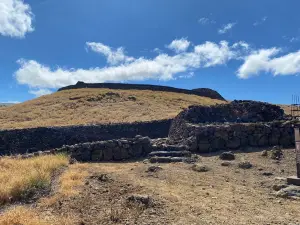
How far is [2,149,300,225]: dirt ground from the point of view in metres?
7.98

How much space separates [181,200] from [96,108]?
4446cm

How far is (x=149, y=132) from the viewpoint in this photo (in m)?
35.2

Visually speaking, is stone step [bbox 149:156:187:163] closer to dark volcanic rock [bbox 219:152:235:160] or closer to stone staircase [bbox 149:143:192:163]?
stone staircase [bbox 149:143:192:163]

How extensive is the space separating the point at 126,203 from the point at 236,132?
42.2 ft

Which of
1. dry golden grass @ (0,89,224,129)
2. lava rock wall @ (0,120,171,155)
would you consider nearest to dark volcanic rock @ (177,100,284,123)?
lava rock wall @ (0,120,171,155)

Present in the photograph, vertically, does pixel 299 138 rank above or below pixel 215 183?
above

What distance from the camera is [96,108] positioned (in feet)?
173

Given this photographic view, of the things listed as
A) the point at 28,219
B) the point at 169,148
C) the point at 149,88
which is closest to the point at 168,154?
the point at 169,148

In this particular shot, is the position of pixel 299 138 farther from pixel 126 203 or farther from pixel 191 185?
pixel 126 203

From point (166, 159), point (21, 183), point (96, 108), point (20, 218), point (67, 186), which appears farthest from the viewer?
point (96, 108)

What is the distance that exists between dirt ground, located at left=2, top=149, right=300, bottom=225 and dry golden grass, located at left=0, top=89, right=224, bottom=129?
28.3 metres

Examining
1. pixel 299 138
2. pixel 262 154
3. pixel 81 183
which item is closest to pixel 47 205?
pixel 81 183

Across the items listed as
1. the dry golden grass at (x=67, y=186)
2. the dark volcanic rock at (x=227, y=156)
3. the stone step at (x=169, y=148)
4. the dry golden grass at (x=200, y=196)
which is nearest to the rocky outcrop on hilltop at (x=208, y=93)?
the stone step at (x=169, y=148)

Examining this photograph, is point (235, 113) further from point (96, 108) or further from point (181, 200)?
point (96, 108)
